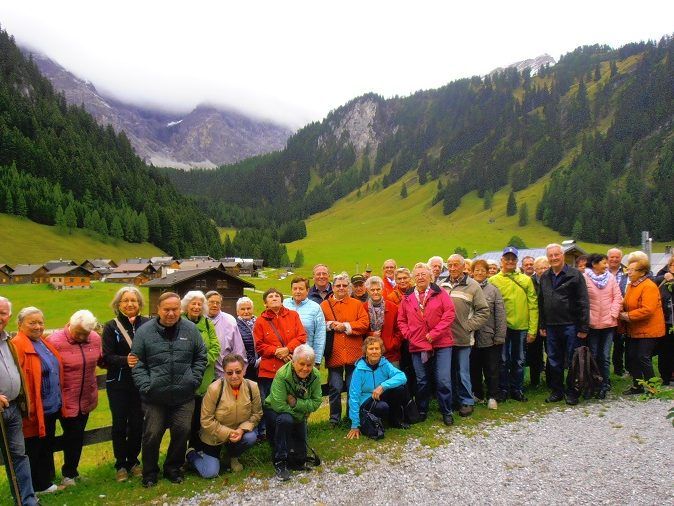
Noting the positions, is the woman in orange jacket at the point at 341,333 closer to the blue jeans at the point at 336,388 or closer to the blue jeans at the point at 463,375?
the blue jeans at the point at 336,388

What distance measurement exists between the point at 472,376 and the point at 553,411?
5.42 feet

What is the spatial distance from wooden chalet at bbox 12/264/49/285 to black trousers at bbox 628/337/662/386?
281 feet

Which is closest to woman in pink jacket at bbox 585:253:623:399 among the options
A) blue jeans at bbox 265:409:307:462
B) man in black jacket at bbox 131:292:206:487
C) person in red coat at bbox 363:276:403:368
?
person in red coat at bbox 363:276:403:368

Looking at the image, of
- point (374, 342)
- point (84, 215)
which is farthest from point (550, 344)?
point (84, 215)

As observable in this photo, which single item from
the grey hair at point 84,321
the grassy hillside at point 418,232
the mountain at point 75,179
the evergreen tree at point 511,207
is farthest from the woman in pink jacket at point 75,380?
the evergreen tree at point 511,207

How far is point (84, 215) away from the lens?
348 feet

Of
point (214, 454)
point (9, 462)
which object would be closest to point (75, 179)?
point (9, 462)

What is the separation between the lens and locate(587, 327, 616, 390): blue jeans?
920 cm

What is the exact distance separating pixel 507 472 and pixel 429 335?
2.54 meters

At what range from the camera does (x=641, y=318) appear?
898 cm

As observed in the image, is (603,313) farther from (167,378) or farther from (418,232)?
(418,232)

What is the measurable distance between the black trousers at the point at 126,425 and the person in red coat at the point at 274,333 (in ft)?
6.72

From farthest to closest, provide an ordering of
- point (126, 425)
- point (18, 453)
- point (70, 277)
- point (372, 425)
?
→ point (70, 277) < point (372, 425) < point (126, 425) < point (18, 453)

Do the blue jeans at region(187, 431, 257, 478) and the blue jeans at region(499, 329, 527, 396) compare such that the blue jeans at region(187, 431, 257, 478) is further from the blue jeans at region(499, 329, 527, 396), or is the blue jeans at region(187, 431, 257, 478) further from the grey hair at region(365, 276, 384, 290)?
the blue jeans at region(499, 329, 527, 396)
